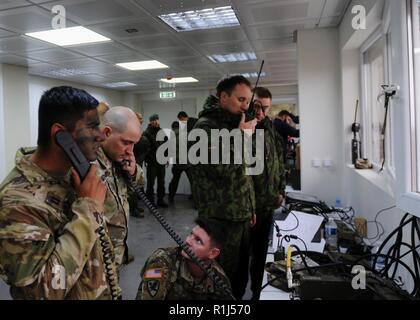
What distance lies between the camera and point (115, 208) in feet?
3.54

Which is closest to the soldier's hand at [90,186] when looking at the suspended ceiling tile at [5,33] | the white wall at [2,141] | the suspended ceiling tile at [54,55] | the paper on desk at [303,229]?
the paper on desk at [303,229]

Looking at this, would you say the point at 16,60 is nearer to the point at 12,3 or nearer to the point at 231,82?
the point at 12,3

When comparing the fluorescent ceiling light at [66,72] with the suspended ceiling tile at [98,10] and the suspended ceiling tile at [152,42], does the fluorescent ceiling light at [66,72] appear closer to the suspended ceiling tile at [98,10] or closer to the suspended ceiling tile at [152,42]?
the suspended ceiling tile at [152,42]

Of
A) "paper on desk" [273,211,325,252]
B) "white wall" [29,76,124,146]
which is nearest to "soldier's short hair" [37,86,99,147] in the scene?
"paper on desk" [273,211,325,252]

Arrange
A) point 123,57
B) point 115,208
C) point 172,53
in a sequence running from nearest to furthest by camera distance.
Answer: point 115,208 < point 172,53 < point 123,57

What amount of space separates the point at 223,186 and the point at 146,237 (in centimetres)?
237

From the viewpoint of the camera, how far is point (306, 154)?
347cm

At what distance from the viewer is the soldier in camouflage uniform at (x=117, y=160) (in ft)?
3.53

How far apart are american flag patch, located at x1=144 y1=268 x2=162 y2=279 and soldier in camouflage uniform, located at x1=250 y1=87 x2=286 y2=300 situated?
98 cm

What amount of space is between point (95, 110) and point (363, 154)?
2.89 metres

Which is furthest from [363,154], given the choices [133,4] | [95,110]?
[95,110]

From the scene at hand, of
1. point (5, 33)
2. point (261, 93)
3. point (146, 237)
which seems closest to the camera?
point (261, 93)

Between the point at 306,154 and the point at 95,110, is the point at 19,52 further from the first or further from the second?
the point at 95,110

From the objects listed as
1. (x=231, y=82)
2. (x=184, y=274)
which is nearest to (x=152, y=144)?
(x=231, y=82)
